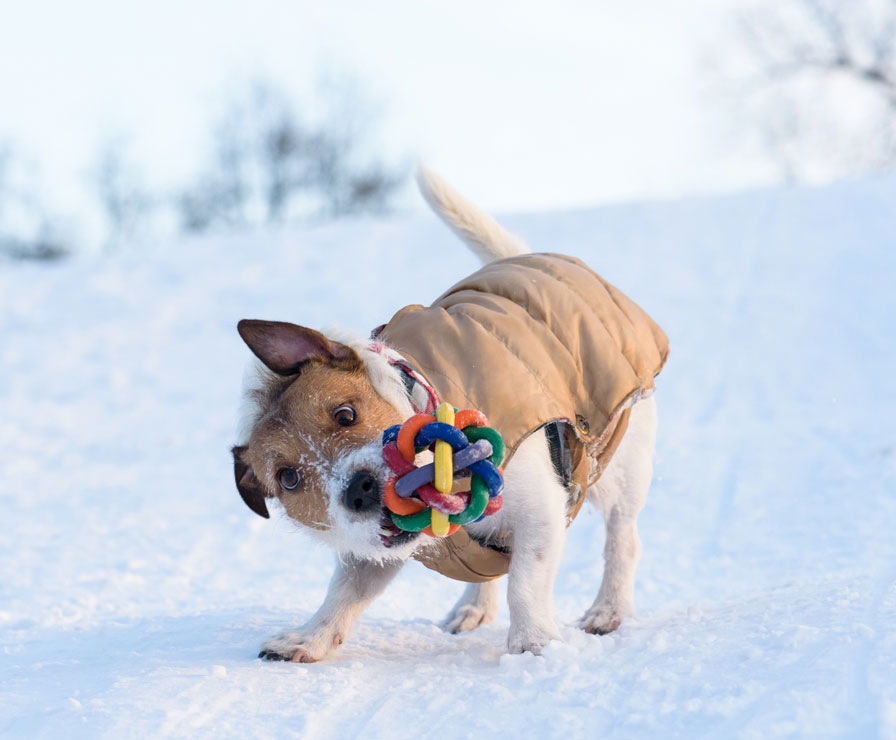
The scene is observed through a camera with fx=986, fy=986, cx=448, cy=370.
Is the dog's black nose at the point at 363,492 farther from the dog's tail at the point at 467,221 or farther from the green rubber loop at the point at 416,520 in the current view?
the dog's tail at the point at 467,221

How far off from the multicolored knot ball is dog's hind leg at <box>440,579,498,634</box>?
1.54 meters

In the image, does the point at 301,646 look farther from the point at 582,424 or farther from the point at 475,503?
the point at 582,424

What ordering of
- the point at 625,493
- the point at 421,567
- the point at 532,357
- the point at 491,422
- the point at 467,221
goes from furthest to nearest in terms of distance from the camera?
the point at 421,567
the point at 467,221
the point at 625,493
the point at 532,357
the point at 491,422

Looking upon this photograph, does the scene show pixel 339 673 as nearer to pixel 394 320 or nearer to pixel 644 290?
pixel 394 320

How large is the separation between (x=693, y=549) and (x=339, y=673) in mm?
3421

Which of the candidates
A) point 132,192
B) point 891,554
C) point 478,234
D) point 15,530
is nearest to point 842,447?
point 891,554

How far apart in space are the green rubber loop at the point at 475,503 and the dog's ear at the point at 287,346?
69cm

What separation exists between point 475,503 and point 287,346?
871 millimetres

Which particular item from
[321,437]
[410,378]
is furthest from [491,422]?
[321,437]

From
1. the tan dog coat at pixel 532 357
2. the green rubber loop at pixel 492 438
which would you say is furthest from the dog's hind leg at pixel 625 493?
the green rubber loop at pixel 492 438

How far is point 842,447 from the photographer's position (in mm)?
7742

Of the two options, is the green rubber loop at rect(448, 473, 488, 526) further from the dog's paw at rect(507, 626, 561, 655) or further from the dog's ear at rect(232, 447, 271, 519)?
the dog's ear at rect(232, 447, 271, 519)

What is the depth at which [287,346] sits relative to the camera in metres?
3.30

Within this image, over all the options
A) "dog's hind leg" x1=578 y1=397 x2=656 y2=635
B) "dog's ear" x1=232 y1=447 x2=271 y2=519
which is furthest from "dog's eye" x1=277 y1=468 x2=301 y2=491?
"dog's hind leg" x1=578 y1=397 x2=656 y2=635
